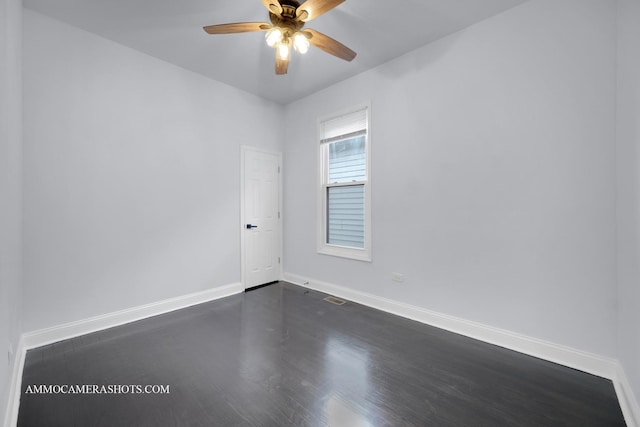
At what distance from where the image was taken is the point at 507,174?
93.4 inches

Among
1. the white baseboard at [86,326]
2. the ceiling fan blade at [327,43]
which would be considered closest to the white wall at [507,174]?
the ceiling fan blade at [327,43]

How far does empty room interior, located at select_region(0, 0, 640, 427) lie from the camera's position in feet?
5.65

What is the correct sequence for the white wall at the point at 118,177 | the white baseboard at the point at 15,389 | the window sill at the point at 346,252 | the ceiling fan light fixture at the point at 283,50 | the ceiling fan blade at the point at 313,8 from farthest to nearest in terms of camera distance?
the window sill at the point at 346,252 → the white wall at the point at 118,177 → the ceiling fan light fixture at the point at 283,50 → the ceiling fan blade at the point at 313,8 → the white baseboard at the point at 15,389

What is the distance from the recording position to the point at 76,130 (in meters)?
2.56

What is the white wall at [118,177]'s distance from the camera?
2.39 m

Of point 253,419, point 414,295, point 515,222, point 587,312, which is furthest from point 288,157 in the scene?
point 587,312

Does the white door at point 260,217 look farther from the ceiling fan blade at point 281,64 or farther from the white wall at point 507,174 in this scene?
the white wall at point 507,174

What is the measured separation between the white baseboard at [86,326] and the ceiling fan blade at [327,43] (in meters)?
3.08

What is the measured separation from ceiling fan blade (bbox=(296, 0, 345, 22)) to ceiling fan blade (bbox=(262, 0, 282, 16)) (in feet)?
0.45

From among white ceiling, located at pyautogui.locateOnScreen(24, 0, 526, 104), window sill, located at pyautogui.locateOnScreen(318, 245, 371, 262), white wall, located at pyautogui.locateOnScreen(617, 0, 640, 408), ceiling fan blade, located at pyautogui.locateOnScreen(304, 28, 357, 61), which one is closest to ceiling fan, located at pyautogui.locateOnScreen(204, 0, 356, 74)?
ceiling fan blade, located at pyautogui.locateOnScreen(304, 28, 357, 61)

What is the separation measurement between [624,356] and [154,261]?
4141 mm

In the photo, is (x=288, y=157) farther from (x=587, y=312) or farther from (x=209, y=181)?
(x=587, y=312)

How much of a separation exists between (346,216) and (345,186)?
422 mm

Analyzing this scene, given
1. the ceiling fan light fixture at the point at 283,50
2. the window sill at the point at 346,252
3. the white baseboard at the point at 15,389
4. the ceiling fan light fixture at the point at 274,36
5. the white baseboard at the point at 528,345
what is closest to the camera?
the white baseboard at the point at 15,389
